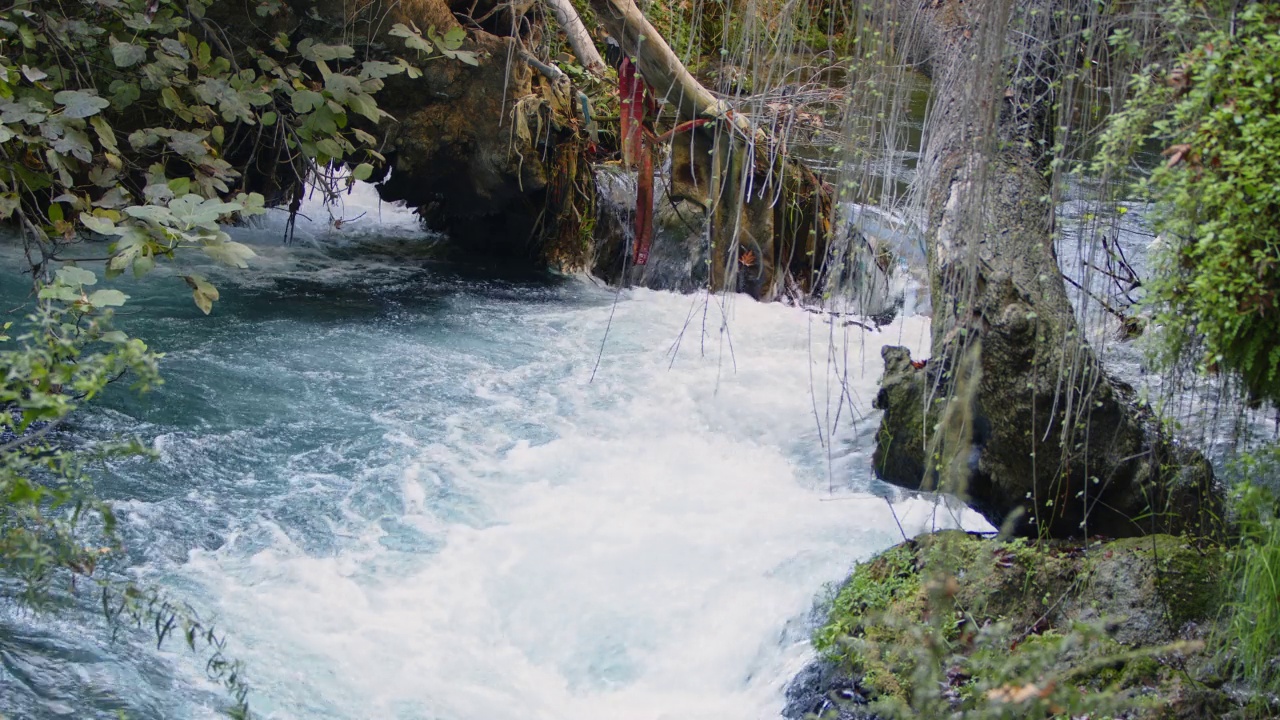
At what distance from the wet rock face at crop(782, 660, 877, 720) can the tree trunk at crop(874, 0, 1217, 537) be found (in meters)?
0.67

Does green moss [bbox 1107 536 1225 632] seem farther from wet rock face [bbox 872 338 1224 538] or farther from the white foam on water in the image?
the white foam on water

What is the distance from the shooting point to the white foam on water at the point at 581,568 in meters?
3.17

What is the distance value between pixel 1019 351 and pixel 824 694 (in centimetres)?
136

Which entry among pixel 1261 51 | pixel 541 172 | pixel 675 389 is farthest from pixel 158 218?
pixel 541 172

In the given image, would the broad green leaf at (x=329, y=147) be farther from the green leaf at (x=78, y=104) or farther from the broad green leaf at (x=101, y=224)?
the broad green leaf at (x=101, y=224)

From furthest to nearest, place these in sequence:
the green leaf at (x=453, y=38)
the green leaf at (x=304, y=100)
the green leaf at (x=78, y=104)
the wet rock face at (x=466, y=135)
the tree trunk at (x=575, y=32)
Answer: the wet rock face at (x=466, y=135), the tree trunk at (x=575, y=32), the green leaf at (x=453, y=38), the green leaf at (x=304, y=100), the green leaf at (x=78, y=104)

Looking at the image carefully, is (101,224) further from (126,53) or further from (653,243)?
(653,243)

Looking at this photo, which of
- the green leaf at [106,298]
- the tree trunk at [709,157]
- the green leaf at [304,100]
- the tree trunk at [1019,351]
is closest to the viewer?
the green leaf at [106,298]

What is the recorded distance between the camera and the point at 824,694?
120 inches

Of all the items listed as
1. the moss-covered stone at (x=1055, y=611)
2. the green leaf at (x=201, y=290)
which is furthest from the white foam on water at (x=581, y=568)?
the green leaf at (x=201, y=290)

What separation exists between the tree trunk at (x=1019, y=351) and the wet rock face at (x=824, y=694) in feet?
2.20

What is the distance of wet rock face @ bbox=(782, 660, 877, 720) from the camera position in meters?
2.94

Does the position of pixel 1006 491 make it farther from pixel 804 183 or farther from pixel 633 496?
pixel 804 183

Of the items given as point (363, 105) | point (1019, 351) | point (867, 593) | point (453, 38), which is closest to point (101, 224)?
point (363, 105)
